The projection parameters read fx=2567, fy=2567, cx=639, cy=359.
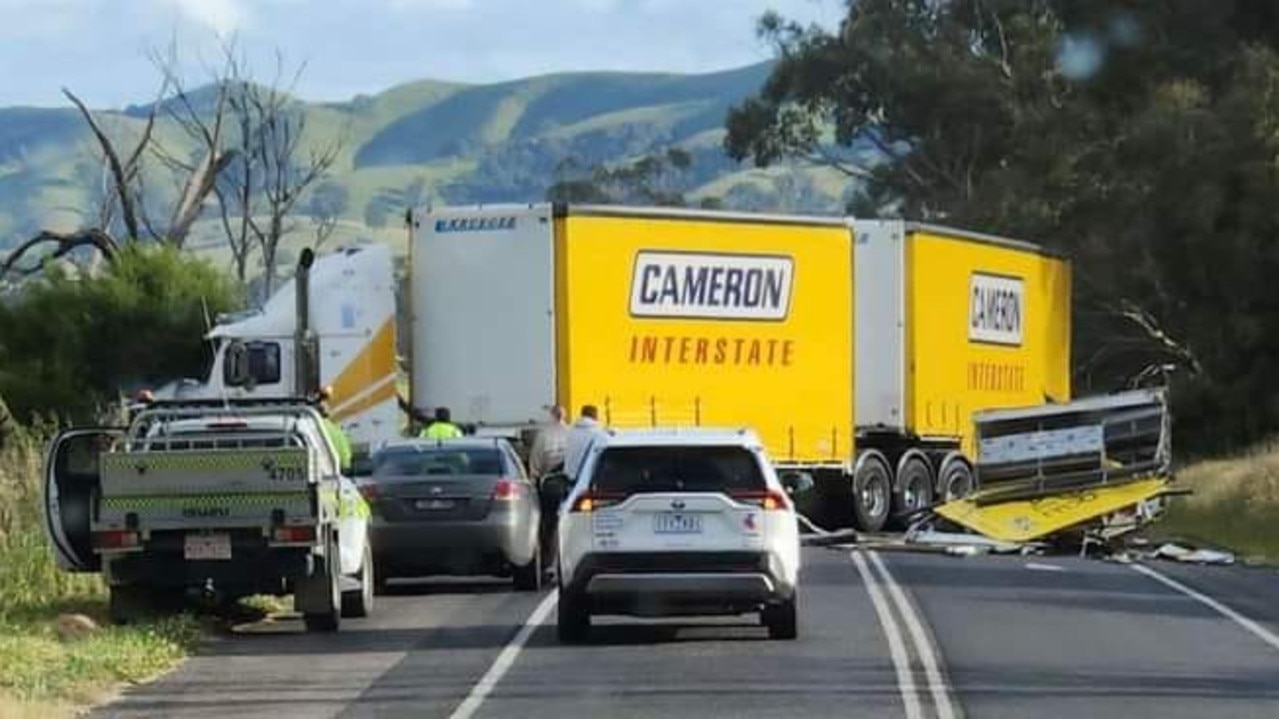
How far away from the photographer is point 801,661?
57.7ft

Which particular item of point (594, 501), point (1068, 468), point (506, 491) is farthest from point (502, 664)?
point (1068, 468)

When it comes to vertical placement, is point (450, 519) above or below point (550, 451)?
below

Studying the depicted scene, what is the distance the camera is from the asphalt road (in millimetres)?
15359

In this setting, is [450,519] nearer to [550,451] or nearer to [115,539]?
[115,539]

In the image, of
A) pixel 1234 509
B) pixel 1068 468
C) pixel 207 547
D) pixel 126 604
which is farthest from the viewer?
pixel 1234 509

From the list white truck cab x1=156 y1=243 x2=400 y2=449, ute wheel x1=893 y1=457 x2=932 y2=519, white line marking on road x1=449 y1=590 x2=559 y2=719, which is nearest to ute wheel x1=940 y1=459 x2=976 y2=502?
ute wheel x1=893 y1=457 x2=932 y2=519

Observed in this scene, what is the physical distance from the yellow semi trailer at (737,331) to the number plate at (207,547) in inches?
481

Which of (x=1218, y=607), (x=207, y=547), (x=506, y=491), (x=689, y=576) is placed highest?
(x=506, y=491)

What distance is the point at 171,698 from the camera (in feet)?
52.9

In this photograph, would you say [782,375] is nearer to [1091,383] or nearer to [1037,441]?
[1037,441]

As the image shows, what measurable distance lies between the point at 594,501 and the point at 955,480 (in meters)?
19.8

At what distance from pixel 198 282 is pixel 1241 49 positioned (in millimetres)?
24739

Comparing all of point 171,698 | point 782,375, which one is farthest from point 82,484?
point 782,375

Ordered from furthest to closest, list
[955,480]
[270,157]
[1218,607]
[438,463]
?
[270,157]
[955,480]
[438,463]
[1218,607]
